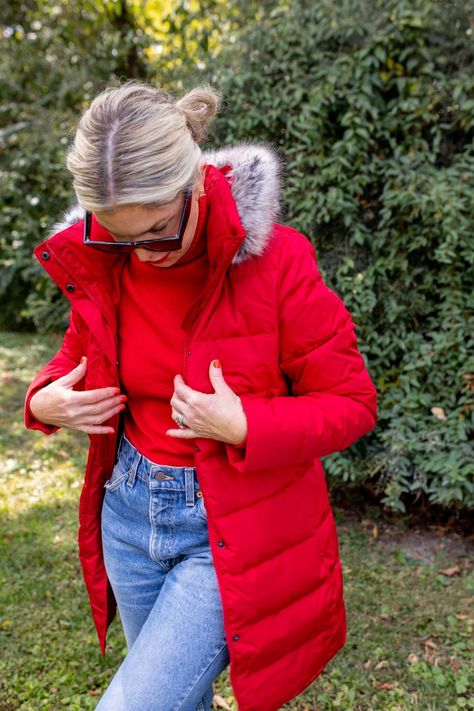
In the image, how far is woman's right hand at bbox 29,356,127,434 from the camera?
6.01ft

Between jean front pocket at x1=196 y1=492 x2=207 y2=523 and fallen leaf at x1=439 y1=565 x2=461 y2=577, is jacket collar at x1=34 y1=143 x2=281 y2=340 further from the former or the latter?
fallen leaf at x1=439 y1=565 x2=461 y2=577

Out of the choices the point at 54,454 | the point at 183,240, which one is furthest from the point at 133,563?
the point at 54,454

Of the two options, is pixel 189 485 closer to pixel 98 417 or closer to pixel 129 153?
pixel 98 417

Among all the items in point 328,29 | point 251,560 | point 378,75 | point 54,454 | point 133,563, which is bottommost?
point 54,454

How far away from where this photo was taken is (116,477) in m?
1.97

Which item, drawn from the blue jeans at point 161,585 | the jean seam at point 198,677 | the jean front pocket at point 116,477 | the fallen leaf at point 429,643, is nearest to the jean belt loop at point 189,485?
the blue jeans at point 161,585

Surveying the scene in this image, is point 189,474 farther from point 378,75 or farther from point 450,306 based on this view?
point 378,75

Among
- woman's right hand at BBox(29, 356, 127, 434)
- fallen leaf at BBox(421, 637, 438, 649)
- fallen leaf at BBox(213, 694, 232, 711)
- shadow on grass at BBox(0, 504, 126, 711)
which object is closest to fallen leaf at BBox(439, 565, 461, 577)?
fallen leaf at BBox(421, 637, 438, 649)

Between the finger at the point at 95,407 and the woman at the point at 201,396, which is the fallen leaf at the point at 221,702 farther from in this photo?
the finger at the point at 95,407

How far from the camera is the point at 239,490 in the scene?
1733mm

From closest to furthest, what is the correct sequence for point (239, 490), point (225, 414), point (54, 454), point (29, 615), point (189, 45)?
1. point (225, 414)
2. point (239, 490)
3. point (29, 615)
4. point (189, 45)
5. point (54, 454)

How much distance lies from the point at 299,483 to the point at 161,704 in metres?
0.66

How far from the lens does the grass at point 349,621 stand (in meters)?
3.03

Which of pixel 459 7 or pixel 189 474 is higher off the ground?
pixel 459 7
